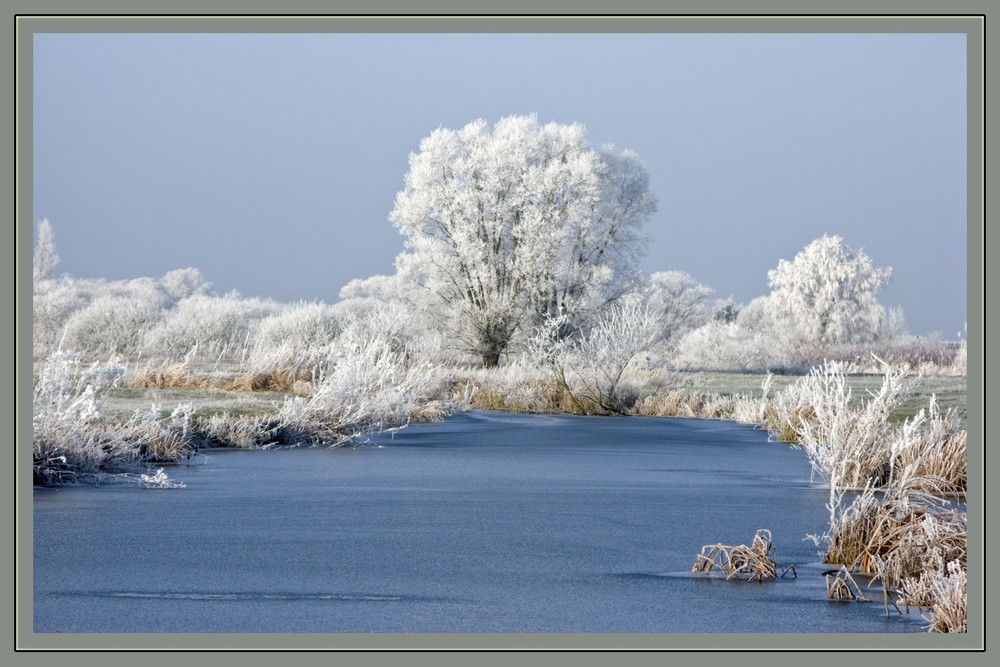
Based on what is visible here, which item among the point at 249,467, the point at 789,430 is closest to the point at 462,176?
the point at 789,430

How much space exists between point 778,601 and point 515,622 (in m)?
1.44

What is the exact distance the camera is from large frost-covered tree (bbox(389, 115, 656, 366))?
98.4 feet

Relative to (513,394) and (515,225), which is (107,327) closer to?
(515,225)

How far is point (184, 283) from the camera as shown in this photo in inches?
2584

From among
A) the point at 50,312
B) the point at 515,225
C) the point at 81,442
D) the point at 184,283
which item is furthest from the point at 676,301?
the point at 184,283

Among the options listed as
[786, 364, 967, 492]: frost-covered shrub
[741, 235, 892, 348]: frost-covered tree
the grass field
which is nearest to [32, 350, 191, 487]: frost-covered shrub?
the grass field

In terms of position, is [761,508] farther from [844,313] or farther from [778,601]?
[844,313]

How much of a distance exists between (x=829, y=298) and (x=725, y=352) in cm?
1018

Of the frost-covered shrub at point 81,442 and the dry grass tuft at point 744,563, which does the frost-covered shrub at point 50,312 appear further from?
the dry grass tuft at point 744,563

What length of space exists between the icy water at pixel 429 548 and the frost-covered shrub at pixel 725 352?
93.8 ft

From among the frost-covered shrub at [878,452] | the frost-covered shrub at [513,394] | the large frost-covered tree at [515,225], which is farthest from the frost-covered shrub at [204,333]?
the frost-covered shrub at [878,452]
